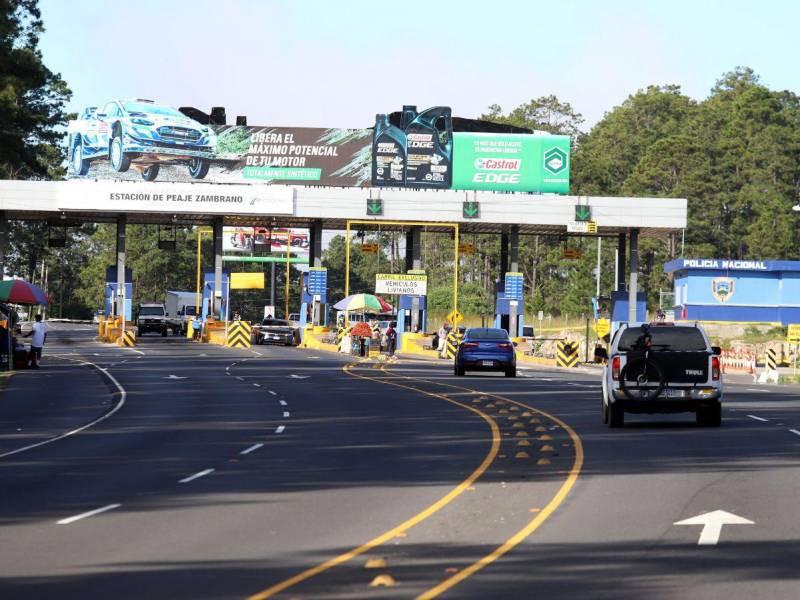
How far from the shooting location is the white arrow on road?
46.3 feet

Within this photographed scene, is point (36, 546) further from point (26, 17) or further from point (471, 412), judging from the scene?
point (26, 17)

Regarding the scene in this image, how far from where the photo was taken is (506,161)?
303 feet

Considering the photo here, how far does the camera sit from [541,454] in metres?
22.7

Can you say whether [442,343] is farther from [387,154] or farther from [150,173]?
[150,173]

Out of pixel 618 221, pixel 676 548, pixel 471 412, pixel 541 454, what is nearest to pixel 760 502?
pixel 676 548

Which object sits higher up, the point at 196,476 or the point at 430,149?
the point at 430,149

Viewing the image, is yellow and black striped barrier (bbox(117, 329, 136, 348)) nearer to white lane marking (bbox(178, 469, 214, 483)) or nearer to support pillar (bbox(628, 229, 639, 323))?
support pillar (bbox(628, 229, 639, 323))

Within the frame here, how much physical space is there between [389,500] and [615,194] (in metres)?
129

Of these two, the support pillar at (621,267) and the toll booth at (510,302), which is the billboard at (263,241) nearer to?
the support pillar at (621,267)

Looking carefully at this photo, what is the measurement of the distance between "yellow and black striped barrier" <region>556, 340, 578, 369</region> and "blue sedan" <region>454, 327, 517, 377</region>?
17437mm

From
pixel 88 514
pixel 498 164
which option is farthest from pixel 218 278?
pixel 88 514

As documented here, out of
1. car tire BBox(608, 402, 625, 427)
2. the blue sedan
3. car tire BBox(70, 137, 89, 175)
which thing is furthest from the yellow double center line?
car tire BBox(70, 137, 89, 175)

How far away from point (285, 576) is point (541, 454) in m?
11.3

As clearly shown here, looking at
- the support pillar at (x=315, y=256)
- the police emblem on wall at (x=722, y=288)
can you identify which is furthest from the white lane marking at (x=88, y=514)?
the police emblem on wall at (x=722, y=288)
